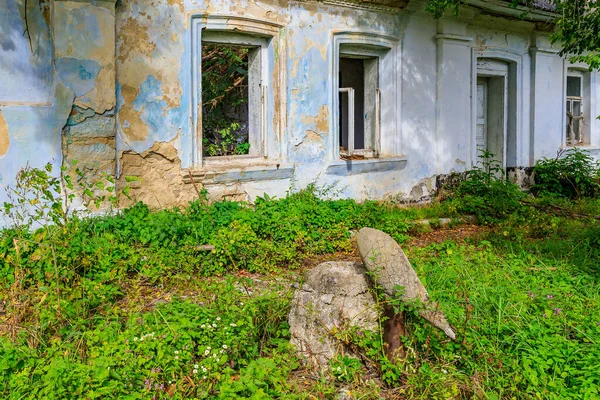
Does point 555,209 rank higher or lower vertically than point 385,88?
lower

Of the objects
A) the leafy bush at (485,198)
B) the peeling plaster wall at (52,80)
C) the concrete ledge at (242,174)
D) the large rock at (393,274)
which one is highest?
the peeling plaster wall at (52,80)

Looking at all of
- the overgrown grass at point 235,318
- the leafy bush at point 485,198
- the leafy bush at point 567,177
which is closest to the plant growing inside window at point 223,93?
the overgrown grass at point 235,318

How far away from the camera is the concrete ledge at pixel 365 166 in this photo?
786 centimetres

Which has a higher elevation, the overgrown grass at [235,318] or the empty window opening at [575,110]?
the empty window opening at [575,110]

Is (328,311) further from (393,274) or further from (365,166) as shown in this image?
(365,166)

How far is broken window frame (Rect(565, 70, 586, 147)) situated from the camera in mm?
12109

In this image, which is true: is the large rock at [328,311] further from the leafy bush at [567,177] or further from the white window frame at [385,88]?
the leafy bush at [567,177]

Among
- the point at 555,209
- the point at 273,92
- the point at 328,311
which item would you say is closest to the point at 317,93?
the point at 273,92

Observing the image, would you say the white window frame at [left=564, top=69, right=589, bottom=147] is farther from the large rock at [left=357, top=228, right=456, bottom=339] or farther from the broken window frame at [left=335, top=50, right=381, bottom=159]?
the large rock at [left=357, top=228, right=456, bottom=339]

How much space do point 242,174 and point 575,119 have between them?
848 cm

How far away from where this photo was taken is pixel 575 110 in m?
12.3

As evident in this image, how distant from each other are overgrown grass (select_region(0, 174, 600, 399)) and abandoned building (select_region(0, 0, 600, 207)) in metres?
0.86

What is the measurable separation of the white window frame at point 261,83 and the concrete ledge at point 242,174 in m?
0.10

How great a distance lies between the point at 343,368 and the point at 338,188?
455 centimetres
